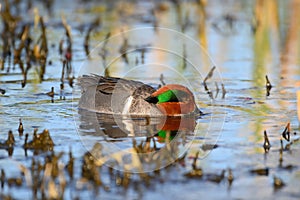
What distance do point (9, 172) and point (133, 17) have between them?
9.54m

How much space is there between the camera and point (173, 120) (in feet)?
24.4

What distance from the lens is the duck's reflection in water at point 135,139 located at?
18.6 feet

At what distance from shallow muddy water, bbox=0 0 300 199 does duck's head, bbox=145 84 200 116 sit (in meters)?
0.17

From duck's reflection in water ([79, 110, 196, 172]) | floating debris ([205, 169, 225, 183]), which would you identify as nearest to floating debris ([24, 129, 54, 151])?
duck's reflection in water ([79, 110, 196, 172])

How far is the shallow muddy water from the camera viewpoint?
521 cm

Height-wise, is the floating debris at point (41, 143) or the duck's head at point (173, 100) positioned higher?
the duck's head at point (173, 100)

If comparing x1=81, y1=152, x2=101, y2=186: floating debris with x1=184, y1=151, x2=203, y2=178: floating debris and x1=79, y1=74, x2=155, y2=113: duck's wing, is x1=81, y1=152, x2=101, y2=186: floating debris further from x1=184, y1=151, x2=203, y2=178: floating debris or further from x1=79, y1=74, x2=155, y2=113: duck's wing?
x1=79, y1=74, x2=155, y2=113: duck's wing

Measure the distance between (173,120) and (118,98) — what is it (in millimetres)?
625

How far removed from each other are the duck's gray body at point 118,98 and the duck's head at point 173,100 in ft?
0.23

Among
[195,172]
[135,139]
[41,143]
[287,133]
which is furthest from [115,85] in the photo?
[195,172]

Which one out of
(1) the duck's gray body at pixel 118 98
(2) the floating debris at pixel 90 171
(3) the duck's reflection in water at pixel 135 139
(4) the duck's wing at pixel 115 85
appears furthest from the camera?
(4) the duck's wing at pixel 115 85

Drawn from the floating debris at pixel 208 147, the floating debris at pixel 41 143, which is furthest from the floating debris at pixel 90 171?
the floating debris at pixel 208 147

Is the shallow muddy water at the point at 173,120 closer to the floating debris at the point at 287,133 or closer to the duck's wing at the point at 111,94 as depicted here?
the floating debris at the point at 287,133

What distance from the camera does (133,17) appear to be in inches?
581
